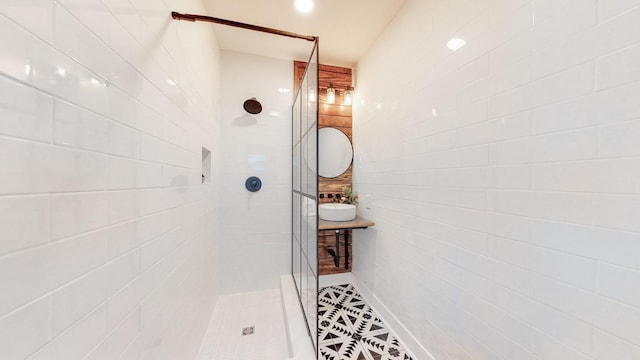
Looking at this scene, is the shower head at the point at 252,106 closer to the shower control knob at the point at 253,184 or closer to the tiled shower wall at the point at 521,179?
the shower control knob at the point at 253,184

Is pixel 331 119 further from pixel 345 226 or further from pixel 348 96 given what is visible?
pixel 345 226

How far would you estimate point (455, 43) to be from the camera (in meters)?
1.25

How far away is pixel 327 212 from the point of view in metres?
2.19

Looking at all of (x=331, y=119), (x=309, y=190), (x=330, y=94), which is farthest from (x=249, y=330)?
(x=330, y=94)

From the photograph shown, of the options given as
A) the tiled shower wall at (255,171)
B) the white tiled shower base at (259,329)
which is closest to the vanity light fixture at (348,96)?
the tiled shower wall at (255,171)

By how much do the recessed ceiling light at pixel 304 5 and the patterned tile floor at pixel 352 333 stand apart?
103 inches

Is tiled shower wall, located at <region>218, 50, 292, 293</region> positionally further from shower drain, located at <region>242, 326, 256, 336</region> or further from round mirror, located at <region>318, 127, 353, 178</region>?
shower drain, located at <region>242, 326, 256, 336</region>

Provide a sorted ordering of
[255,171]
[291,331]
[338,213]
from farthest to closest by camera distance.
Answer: [255,171] → [338,213] → [291,331]

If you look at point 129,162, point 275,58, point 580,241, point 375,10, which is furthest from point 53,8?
point 275,58

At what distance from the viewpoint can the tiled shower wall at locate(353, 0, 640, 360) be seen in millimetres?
684

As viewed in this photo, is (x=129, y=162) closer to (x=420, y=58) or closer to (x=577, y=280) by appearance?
(x=577, y=280)

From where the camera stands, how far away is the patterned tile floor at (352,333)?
155 cm

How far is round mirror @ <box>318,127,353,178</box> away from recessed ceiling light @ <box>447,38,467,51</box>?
1424mm

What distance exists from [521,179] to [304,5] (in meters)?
1.86
